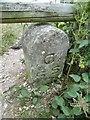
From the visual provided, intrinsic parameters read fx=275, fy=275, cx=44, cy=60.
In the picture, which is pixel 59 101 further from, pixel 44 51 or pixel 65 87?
pixel 44 51

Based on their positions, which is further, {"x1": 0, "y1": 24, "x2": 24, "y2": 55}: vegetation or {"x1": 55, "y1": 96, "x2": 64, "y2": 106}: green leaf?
{"x1": 0, "y1": 24, "x2": 24, "y2": 55}: vegetation

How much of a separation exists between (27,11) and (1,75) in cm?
101

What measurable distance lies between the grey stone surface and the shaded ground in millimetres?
359

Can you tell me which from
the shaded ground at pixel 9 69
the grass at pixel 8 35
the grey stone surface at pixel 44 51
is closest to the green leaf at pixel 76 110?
the grey stone surface at pixel 44 51

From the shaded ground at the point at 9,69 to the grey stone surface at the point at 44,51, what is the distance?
1.18ft

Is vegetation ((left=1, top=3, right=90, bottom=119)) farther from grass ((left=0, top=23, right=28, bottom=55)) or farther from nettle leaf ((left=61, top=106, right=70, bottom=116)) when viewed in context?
grass ((left=0, top=23, right=28, bottom=55))

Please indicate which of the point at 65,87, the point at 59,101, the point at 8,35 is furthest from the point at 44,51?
the point at 8,35

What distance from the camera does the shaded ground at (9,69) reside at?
9.65 feet

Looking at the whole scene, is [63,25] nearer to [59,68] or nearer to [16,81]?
[59,68]

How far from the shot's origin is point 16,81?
2973 mm

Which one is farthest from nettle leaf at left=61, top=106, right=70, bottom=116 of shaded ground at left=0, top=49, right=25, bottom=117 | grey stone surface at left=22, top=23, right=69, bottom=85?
shaded ground at left=0, top=49, right=25, bottom=117

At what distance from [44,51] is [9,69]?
34.7 inches

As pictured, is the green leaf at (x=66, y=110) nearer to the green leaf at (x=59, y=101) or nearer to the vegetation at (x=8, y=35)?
the green leaf at (x=59, y=101)

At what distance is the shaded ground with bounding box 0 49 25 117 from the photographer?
2.94 metres
